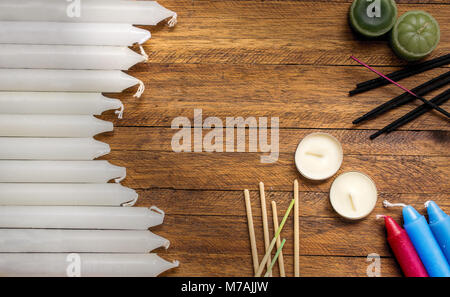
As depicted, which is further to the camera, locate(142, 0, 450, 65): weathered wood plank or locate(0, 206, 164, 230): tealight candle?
locate(142, 0, 450, 65): weathered wood plank

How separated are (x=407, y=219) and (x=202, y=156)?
0.84 metres

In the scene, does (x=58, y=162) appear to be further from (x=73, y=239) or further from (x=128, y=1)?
(x=128, y=1)

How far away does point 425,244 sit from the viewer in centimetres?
137

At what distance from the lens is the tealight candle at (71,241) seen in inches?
54.9

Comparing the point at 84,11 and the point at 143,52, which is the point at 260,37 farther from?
the point at 84,11

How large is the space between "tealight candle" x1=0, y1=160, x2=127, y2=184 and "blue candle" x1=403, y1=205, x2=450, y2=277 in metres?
1.19

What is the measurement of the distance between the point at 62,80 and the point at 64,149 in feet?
0.89

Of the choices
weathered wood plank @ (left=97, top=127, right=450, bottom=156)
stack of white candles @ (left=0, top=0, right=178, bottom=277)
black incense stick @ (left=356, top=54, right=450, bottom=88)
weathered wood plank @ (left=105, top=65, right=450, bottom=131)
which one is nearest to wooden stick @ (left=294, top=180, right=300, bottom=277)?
weathered wood plank @ (left=97, top=127, right=450, bottom=156)

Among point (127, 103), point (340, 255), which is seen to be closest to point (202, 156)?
point (127, 103)

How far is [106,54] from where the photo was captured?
1439 mm

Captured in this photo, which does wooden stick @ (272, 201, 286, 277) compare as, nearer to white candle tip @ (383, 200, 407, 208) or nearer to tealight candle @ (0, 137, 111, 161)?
white candle tip @ (383, 200, 407, 208)

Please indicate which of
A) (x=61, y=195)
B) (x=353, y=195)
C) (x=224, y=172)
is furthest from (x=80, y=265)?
Result: (x=353, y=195)

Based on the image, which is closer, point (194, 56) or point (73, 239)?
point (73, 239)

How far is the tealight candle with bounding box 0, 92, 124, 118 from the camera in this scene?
142 centimetres
